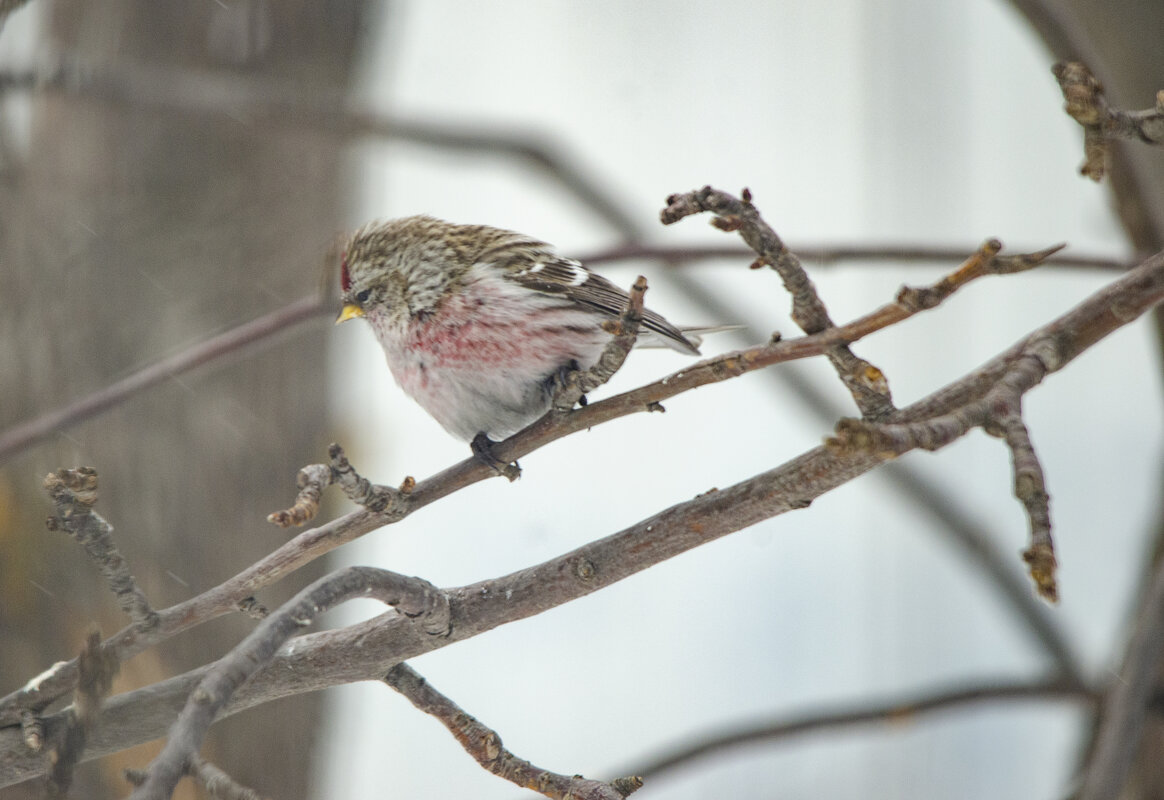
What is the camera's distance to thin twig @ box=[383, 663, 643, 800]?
32.3 inches

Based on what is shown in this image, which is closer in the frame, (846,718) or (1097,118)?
(1097,118)

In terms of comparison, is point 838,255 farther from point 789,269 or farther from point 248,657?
point 248,657

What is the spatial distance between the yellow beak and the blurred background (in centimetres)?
36

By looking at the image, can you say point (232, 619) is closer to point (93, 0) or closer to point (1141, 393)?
point (93, 0)

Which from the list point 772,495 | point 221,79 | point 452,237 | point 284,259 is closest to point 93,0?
point 221,79

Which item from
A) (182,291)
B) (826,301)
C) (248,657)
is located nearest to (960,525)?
(826,301)

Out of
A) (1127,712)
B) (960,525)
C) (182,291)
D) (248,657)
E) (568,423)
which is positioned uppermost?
(182,291)

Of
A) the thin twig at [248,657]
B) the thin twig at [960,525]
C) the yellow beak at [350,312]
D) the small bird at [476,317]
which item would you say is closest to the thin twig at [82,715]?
the thin twig at [248,657]

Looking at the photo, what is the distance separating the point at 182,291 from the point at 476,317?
111 cm

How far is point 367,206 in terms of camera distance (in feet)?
8.02

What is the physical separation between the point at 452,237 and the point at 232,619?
0.76 metres

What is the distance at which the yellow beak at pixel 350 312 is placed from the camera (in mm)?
1349

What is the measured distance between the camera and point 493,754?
896 millimetres

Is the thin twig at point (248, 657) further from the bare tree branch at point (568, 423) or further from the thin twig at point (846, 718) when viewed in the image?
the thin twig at point (846, 718)
